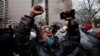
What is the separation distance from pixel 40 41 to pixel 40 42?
1 centimetres

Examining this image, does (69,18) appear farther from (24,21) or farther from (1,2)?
(1,2)

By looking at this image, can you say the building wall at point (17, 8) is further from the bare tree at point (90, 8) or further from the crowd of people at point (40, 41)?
the crowd of people at point (40, 41)

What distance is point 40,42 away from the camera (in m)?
5.85

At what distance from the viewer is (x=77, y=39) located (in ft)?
18.5

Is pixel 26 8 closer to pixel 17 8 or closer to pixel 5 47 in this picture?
pixel 17 8

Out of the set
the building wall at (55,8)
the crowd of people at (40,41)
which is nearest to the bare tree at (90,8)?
the building wall at (55,8)

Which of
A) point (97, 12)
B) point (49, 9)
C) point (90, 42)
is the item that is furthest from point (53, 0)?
point (90, 42)

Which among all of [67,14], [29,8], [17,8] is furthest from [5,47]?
[17,8]

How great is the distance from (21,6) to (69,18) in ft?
124

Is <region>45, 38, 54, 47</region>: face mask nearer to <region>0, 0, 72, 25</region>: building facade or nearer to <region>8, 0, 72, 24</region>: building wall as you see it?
<region>0, 0, 72, 25</region>: building facade

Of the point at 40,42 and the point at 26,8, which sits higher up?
the point at 40,42

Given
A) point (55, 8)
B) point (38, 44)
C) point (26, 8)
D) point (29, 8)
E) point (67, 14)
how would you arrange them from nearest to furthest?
point (67, 14) → point (38, 44) → point (29, 8) → point (55, 8) → point (26, 8)

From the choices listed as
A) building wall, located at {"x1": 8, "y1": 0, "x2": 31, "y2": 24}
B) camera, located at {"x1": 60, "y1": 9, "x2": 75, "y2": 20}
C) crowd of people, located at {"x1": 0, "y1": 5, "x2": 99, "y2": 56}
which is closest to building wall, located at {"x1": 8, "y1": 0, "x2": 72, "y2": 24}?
building wall, located at {"x1": 8, "y1": 0, "x2": 31, "y2": 24}

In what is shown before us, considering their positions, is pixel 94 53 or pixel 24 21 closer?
pixel 24 21
